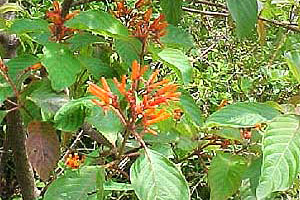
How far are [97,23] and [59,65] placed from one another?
3.2 inches

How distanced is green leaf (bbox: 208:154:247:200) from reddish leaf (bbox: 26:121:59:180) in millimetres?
241

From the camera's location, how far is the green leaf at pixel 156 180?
0.79m

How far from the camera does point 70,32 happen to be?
3.23 feet

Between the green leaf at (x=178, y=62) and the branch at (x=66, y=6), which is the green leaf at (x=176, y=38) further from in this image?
the branch at (x=66, y=6)

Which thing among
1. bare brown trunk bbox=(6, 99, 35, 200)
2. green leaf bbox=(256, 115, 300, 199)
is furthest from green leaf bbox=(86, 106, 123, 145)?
bare brown trunk bbox=(6, 99, 35, 200)

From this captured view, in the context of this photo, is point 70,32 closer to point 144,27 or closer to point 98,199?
point 144,27

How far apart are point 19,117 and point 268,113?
508 mm

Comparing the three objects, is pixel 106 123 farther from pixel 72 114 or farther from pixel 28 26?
pixel 28 26

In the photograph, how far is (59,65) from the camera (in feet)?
2.92

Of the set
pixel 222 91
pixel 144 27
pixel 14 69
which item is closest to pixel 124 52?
pixel 144 27

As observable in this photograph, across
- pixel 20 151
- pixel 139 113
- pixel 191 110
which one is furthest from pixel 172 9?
pixel 20 151

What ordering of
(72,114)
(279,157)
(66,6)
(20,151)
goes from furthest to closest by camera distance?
1. (20,151)
2. (66,6)
3. (72,114)
4. (279,157)

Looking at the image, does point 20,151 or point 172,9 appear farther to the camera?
point 20,151

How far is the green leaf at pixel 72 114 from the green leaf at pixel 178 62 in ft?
0.46
